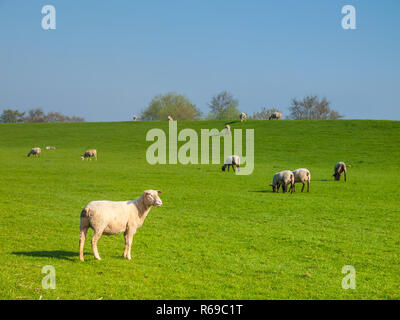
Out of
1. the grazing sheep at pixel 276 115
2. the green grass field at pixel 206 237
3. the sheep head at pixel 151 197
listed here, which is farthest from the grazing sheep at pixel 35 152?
the sheep head at pixel 151 197

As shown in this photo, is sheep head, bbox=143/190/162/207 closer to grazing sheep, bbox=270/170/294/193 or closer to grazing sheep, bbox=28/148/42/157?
grazing sheep, bbox=270/170/294/193

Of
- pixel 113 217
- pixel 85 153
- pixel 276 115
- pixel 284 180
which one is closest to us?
pixel 113 217

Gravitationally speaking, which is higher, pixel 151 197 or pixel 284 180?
pixel 284 180

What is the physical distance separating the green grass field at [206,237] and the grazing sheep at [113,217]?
708mm

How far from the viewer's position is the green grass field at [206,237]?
27.5 ft

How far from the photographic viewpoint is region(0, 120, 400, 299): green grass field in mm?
8367

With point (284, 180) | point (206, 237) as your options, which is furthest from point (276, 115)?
point (206, 237)

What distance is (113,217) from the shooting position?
920 cm

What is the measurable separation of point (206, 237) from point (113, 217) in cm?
458

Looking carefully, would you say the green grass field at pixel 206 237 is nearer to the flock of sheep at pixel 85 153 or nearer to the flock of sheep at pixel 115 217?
the flock of sheep at pixel 115 217

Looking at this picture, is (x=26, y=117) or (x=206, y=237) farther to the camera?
(x=26, y=117)

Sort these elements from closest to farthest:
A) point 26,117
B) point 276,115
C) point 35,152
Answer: point 35,152, point 276,115, point 26,117

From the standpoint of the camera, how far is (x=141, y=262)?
9938mm

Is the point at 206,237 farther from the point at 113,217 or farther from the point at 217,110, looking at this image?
the point at 217,110
